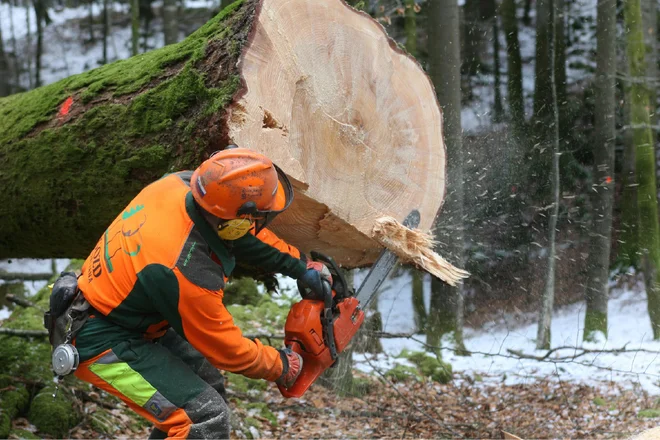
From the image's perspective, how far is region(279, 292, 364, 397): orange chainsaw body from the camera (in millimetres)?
2850

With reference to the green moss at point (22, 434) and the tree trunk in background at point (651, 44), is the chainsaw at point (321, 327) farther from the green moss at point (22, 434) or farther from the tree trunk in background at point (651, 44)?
the tree trunk in background at point (651, 44)

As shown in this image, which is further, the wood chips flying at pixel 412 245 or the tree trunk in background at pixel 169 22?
the tree trunk in background at pixel 169 22

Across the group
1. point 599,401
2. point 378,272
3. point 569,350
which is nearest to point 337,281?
point 378,272

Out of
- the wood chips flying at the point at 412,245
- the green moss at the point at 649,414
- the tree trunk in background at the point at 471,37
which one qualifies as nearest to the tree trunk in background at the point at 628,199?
the tree trunk in background at the point at 471,37

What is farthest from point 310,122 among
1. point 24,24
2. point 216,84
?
point 24,24

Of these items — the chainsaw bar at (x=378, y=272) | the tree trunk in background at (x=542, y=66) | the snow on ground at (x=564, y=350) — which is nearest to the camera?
the chainsaw bar at (x=378, y=272)

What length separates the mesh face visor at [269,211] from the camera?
2430 millimetres

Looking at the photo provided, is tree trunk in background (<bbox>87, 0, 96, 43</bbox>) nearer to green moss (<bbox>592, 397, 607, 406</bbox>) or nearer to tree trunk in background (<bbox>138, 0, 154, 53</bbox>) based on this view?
tree trunk in background (<bbox>138, 0, 154, 53</bbox>)

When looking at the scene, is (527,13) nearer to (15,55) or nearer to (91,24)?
(91,24)

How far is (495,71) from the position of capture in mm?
9039

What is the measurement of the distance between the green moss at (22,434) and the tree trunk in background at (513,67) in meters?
5.24

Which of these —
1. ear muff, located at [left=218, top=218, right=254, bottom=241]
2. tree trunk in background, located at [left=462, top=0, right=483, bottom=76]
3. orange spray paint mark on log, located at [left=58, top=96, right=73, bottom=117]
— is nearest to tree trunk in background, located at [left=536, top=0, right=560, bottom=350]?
tree trunk in background, located at [left=462, top=0, right=483, bottom=76]

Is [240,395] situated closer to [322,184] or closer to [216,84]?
[322,184]

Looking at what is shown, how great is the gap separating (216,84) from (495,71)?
7127 mm
